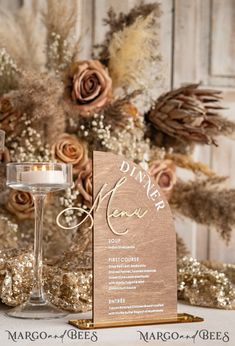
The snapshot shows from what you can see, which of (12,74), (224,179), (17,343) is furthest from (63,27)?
(17,343)

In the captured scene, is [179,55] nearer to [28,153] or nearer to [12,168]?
[28,153]

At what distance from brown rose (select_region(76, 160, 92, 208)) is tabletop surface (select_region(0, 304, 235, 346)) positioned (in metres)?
0.35

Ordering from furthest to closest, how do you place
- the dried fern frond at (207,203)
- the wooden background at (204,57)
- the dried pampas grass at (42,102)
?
the wooden background at (204,57)
the dried fern frond at (207,203)
the dried pampas grass at (42,102)

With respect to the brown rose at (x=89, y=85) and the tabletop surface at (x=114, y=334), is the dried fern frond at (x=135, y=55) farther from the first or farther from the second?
the tabletop surface at (x=114, y=334)

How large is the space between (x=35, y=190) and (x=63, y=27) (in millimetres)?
516

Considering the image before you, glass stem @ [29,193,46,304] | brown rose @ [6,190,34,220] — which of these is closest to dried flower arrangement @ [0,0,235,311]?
brown rose @ [6,190,34,220]

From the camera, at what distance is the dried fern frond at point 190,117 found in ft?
4.93

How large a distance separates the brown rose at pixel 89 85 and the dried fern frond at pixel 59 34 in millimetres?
109

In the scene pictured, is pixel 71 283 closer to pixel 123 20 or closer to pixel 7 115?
pixel 7 115

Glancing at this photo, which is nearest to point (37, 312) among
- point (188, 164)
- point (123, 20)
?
point (188, 164)

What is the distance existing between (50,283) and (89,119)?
41 cm

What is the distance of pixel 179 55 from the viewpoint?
5.91 ft

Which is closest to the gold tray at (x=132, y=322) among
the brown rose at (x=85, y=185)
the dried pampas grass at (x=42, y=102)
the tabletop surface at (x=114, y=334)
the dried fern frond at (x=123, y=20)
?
the tabletop surface at (x=114, y=334)

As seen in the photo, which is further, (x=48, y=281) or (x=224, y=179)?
(x=224, y=179)
